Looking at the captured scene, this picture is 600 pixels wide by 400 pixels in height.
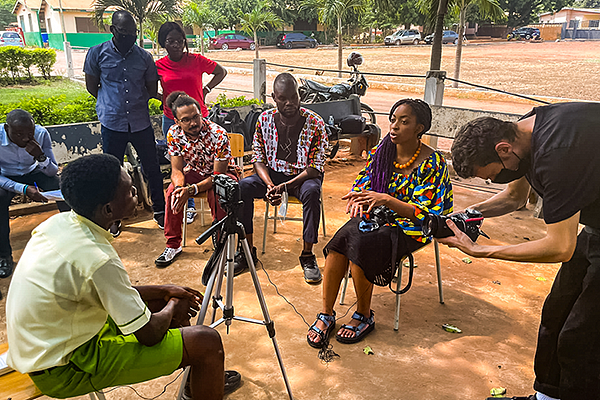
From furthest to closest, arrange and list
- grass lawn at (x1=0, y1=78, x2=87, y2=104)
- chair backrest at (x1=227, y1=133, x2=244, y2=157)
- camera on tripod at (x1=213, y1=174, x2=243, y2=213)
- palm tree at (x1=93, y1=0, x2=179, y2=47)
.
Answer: grass lawn at (x1=0, y1=78, x2=87, y2=104) → palm tree at (x1=93, y1=0, x2=179, y2=47) → chair backrest at (x1=227, y1=133, x2=244, y2=157) → camera on tripod at (x1=213, y1=174, x2=243, y2=213)

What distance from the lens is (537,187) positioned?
2.17m

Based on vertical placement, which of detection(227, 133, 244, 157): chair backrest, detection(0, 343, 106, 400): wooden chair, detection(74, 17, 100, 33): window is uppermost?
detection(74, 17, 100, 33): window

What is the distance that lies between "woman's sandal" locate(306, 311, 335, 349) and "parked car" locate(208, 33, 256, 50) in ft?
113

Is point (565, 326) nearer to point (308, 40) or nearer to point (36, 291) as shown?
point (36, 291)

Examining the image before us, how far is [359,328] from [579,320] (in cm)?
144

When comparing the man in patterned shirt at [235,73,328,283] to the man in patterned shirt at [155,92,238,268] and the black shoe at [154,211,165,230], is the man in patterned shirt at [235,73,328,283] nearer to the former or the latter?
the man in patterned shirt at [155,92,238,268]

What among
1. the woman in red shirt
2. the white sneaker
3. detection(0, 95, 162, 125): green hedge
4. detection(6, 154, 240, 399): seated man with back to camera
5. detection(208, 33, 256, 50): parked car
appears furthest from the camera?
detection(208, 33, 256, 50): parked car

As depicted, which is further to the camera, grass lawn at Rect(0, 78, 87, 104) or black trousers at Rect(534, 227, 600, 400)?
grass lawn at Rect(0, 78, 87, 104)

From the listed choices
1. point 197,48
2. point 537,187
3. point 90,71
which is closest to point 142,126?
point 90,71

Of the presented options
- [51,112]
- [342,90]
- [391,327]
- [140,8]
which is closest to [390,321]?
[391,327]

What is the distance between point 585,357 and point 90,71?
4.71 meters

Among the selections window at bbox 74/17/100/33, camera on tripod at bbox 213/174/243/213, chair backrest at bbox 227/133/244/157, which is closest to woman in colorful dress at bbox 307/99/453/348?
camera on tripod at bbox 213/174/243/213

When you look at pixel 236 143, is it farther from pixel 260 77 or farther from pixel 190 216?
pixel 260 77

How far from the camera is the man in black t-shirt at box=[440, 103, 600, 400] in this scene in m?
1.96
